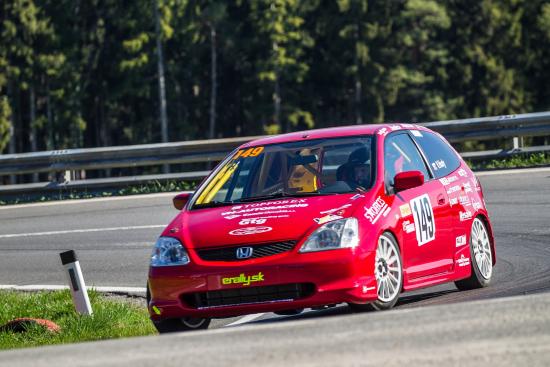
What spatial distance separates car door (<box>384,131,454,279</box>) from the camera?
9281mm

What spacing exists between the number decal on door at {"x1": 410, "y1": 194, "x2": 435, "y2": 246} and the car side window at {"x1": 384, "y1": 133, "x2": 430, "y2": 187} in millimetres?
265

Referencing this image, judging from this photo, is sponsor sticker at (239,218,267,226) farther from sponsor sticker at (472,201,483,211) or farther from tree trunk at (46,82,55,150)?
tree trunk at (46,82,55,150)

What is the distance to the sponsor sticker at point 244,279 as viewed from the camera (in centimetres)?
852

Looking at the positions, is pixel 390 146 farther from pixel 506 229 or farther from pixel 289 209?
pixel 506 229

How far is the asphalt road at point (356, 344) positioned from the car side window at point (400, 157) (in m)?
3.75

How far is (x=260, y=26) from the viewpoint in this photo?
72.0 metres

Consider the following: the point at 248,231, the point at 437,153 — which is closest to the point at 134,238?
the point at 437,153

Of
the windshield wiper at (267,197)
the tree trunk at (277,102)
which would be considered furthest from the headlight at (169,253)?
the tree trunk at (277,102)

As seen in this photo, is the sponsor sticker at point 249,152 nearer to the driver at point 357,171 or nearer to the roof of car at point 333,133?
the roof of car at point 333,133

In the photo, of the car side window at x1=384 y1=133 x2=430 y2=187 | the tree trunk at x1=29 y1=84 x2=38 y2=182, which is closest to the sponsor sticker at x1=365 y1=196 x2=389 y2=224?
the car side window at x1=384 y1=133 x2=430 y2=187

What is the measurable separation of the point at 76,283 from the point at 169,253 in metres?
2.15

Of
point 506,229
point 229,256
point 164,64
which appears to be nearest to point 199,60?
point 164,64

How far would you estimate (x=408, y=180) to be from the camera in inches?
367

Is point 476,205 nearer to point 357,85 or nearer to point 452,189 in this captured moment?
point 452,189
